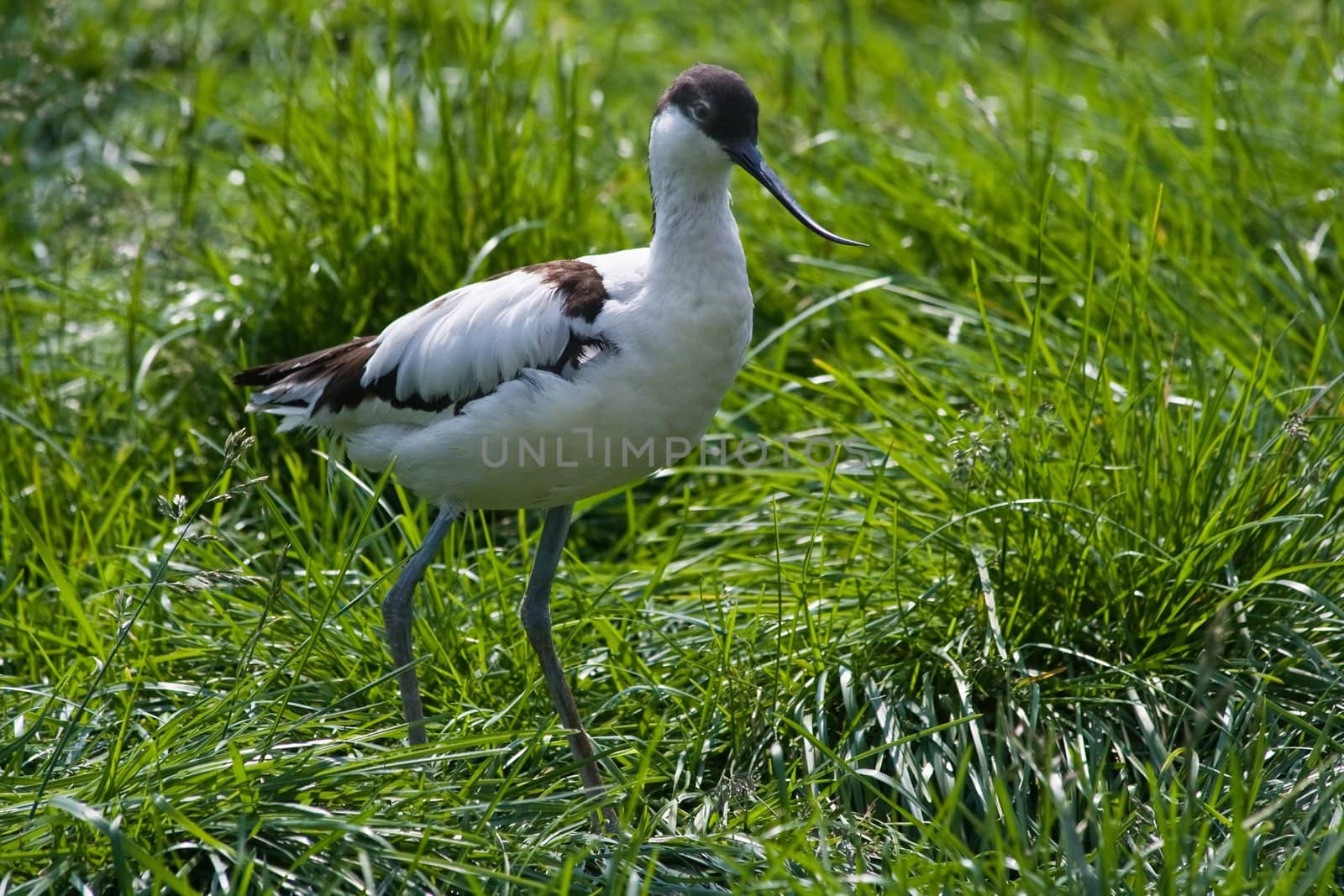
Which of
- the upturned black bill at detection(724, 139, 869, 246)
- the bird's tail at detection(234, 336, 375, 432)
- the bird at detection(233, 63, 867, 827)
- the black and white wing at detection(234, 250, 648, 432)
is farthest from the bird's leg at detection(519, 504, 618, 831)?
the upturned black bill at detection(724, 139, 869, 246)

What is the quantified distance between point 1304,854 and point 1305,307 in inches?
83.4

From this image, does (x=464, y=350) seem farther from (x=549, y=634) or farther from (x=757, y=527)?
(x=757, y=527)

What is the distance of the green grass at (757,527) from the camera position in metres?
2.68

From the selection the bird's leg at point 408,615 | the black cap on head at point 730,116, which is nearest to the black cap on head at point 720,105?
the black cap on head at point 730,116

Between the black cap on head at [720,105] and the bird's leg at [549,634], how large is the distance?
0.98 metres

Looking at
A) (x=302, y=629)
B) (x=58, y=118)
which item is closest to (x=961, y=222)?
(x=302, y=629)

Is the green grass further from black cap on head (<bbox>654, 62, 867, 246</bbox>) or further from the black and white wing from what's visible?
black cap on head (<bbox>654, 62, 867, 246</bbox>)

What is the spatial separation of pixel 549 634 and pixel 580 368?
0.67 metres

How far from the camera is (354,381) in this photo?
346 cm

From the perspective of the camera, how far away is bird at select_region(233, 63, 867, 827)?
9.86 feet

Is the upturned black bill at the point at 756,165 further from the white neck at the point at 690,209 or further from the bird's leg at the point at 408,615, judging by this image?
the bird's leg at the point at 408,615

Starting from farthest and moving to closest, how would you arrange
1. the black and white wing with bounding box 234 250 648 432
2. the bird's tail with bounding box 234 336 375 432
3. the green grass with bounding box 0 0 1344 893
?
the bird's tail with bounding box 234 336 375 432, the black and white wing with bounding box 234 250 648 432, the green grass with bounding box 0 0 1344 893

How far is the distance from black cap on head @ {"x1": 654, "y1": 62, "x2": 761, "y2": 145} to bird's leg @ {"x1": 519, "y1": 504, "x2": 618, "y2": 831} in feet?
3.23

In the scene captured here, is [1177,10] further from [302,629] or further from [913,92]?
[302,629]
